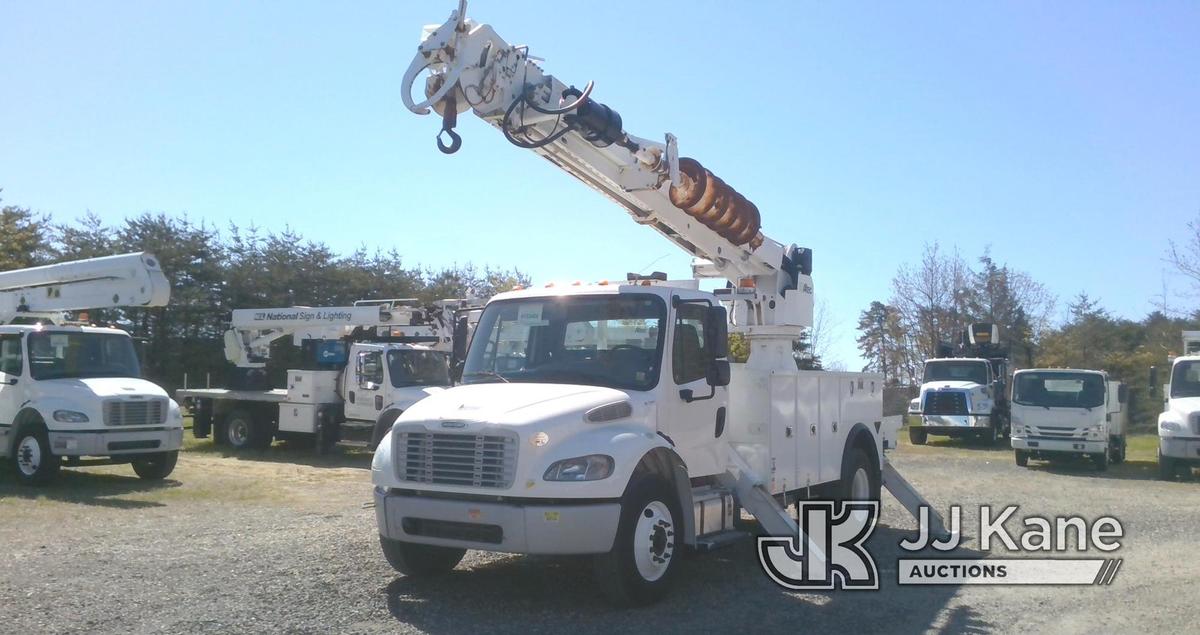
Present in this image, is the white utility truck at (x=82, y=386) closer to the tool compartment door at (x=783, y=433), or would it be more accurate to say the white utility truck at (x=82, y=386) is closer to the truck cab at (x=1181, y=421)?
the tool compartment door at (x=783, y=433)

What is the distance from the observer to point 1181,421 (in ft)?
59.0

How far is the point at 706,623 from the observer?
6.95 metres

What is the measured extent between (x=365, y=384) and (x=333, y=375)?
1.45m

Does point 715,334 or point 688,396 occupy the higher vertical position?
point 715,334

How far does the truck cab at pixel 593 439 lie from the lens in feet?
22.6

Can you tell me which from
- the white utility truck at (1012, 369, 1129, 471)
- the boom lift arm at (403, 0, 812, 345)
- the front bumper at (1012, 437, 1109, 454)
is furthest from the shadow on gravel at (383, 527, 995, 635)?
the white utility truck at (1012, 369, 1129, 471)

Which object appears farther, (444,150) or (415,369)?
(415,369)

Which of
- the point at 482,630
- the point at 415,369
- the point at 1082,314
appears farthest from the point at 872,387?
the point at 1082,314

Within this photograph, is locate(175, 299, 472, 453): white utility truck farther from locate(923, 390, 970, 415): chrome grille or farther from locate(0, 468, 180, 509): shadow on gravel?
locate(923, 390, 970, 415): chrome grille

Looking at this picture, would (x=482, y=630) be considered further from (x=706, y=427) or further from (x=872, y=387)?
(x=872, y=387)

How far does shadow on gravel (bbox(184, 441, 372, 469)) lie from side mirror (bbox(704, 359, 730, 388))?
11949mm

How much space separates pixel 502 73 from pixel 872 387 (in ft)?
18.4

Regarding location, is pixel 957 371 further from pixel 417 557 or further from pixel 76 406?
pixel 417 557

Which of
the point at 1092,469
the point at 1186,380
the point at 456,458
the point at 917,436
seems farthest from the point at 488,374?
the point at 917,436
